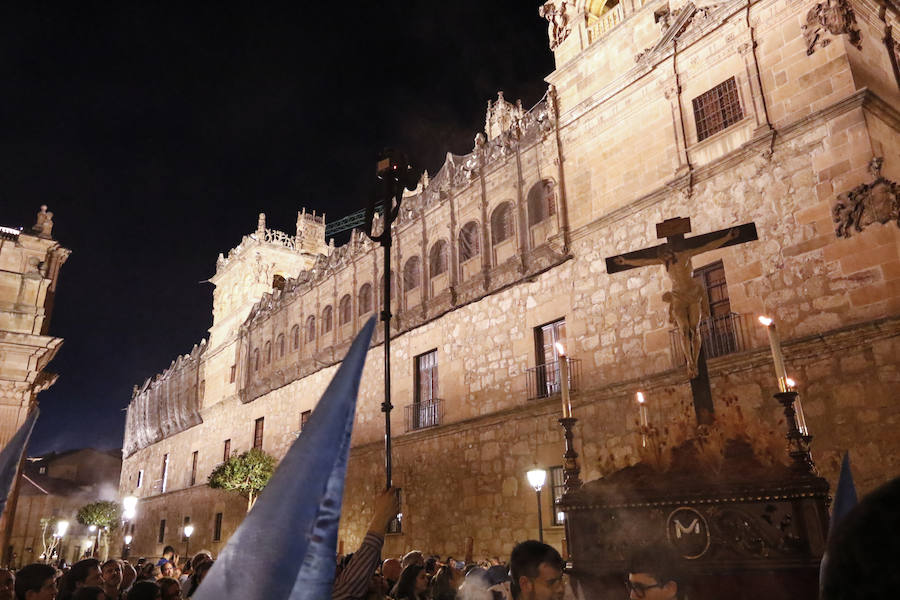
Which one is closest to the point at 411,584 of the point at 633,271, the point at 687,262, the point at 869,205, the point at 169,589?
the point at 169,589

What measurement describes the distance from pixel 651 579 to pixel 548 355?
38.9 feet

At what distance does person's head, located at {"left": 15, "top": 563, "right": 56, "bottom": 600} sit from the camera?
13.9 ft

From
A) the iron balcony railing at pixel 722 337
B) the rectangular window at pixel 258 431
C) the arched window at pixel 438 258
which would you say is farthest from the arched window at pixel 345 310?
the iron balcony railing at pixel 722 337

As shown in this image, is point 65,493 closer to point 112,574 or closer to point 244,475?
point 244,475

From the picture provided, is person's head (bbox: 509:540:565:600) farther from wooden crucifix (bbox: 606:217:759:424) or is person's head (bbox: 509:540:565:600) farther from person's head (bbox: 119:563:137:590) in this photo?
person's head (bbox: 119:563:137:590)

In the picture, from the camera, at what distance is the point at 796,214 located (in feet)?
35.2

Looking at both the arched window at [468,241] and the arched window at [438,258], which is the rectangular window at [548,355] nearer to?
the arched window at [468,241]

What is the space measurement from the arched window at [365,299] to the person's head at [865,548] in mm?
20639

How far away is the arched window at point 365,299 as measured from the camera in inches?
848

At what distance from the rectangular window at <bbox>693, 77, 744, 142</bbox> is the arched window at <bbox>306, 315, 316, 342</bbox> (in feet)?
54.9

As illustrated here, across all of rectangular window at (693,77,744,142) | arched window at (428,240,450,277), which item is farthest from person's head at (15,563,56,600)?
arched window at (428,240,450,277)

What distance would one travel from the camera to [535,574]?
3.43 m

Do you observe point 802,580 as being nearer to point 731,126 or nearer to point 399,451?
point 731,126

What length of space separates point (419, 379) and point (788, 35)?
12.6 meters
